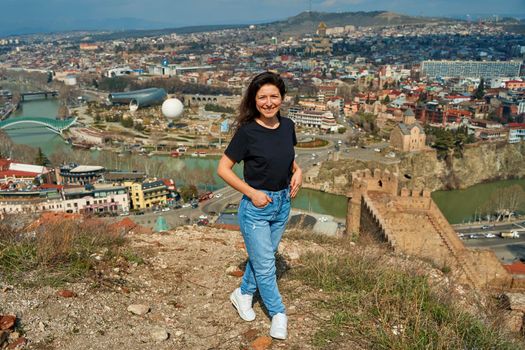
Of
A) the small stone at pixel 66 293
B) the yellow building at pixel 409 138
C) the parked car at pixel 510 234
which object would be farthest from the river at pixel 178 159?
the small stone at pixel 66 293

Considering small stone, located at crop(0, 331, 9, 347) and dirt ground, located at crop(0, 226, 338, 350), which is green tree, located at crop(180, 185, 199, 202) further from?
small stone, located at crop(0, 331, 9, 347)

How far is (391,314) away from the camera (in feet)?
4.48

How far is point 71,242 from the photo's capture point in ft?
6.15

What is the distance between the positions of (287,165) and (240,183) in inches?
6.2

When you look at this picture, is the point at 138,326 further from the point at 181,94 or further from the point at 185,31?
the point at 185,31

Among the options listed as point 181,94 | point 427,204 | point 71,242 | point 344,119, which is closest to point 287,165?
point 71,242

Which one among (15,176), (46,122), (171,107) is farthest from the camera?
(46,122)

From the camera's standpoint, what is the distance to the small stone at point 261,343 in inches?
51.1

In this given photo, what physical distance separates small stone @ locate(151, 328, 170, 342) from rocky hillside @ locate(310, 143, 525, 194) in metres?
13.8

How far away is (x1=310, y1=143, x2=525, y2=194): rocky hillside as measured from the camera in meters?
15.2

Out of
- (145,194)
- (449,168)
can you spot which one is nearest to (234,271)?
(145,194)

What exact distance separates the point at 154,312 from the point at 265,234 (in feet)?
1.61

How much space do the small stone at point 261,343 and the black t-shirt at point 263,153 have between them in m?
0.45

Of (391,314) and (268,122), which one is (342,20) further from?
(391,314)
